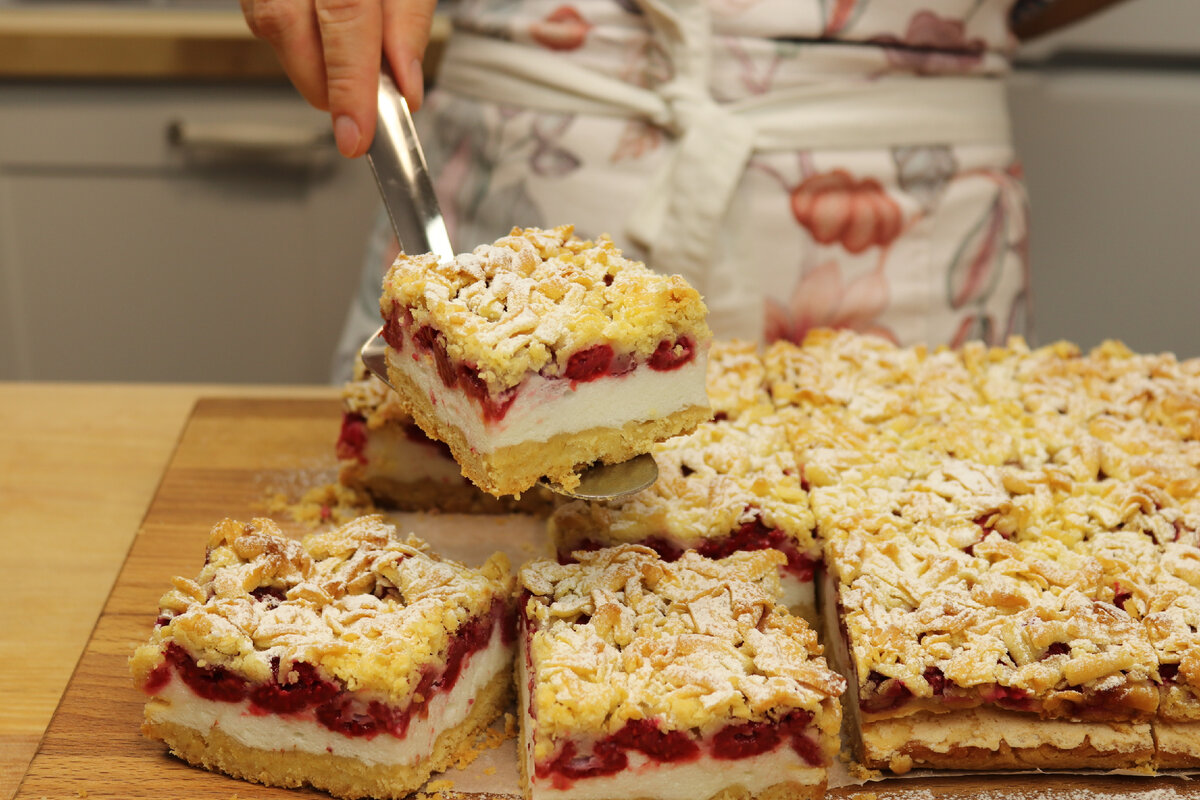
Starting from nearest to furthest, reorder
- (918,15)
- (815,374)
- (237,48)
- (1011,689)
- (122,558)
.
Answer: (1011,689) → (122,558) → (815,374) → (918,15) → (237,48)

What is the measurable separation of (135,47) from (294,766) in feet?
9.50

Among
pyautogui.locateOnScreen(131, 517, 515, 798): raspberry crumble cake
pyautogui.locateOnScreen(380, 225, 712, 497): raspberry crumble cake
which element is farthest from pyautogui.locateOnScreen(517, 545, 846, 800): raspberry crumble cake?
pyautogui.locateOnScreen(380, 225, 712, 497): raspberry crumble cake

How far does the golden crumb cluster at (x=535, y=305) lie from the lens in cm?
172

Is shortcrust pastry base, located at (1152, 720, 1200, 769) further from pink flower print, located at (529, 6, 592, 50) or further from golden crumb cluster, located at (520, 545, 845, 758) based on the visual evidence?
pink flower print, located at (529, 6, 592, 50)

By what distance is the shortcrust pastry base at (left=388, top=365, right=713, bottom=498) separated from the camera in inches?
70.4

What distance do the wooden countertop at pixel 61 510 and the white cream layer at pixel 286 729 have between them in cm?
23

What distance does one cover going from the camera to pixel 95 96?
3.98 meters

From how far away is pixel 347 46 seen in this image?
6.81 feet

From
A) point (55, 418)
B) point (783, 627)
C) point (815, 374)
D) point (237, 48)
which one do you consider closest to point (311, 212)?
point (237, 48)

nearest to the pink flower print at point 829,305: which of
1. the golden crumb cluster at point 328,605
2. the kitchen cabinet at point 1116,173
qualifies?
the golden crumb cluster at point 328,605

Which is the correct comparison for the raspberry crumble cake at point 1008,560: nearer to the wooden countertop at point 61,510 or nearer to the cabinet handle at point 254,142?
the wooden countertop at point 61,510

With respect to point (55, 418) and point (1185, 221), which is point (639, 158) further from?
point (1185, 221)

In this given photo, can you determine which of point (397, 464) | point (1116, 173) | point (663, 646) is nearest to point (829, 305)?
point (397, 464)

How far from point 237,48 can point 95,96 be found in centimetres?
52
